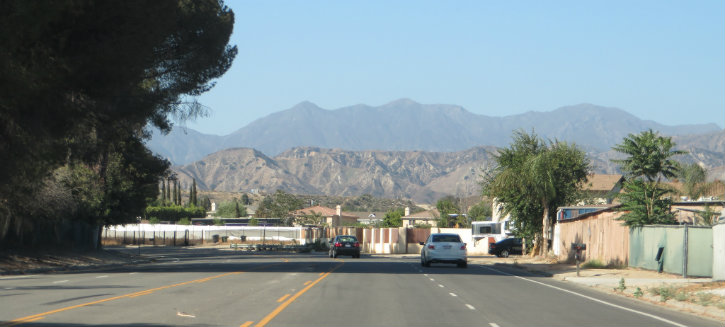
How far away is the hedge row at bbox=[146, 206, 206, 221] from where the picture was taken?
129 metres

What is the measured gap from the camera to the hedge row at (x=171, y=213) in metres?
129

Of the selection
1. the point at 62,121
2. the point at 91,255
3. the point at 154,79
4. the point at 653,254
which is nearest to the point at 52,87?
the point at 62,121

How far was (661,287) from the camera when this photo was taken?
25.2 meters

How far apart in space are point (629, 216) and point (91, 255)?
99.4ft

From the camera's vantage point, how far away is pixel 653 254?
3469cm

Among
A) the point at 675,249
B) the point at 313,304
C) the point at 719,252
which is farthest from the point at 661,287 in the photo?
the point at 313,304

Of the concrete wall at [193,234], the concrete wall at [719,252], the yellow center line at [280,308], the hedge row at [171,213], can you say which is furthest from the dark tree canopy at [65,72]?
the hedge row at [171,213]

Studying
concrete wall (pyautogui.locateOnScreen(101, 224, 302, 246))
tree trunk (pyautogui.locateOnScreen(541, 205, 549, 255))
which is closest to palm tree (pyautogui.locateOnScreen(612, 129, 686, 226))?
tree trunk (pyautogui.locateOnScreen(541, 205, 549, 255))

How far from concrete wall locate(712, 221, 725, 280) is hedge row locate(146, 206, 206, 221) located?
107 m

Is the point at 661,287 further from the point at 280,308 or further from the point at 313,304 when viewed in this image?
the point at 280,308

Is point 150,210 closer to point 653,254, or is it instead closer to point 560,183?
point 560,183

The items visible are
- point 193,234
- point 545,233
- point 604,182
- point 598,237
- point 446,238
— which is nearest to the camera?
point 446,238

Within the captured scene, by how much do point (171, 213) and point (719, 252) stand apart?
370ft

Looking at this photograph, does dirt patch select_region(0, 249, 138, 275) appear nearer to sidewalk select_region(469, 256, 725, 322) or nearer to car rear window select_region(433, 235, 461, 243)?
car rear window select_region(433, 235, 461, 243)
